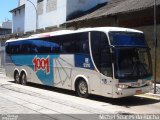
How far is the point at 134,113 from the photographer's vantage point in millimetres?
12227

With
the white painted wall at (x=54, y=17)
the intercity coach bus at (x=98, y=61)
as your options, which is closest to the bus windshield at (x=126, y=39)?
the intercity coach bus at (x=98, y=61)

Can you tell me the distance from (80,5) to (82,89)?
21285 millimetres

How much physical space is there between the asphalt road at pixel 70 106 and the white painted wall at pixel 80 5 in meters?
20.0

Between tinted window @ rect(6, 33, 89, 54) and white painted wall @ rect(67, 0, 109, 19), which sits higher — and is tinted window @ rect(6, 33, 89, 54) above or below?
below

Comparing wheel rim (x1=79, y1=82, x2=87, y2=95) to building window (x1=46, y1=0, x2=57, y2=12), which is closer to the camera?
wheel rim (x1=79, y1=82, x2=87, y2=95)

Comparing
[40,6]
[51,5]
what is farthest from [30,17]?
[51,5]

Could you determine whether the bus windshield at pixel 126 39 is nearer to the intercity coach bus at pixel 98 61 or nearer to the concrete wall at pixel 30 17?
the intercity coach bus at pixel 98 61

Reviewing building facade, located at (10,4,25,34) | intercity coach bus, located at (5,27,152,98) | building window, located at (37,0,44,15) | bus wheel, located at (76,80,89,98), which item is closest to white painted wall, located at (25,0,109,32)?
building window, located at (37,0,44,15)

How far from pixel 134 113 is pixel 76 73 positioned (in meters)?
5.15

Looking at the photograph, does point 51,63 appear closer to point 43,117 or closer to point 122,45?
point 122,45

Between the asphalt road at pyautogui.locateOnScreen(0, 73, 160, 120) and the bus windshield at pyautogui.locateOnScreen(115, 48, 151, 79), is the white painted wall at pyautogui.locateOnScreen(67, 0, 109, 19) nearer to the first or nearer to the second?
the asphalt road at pyautogui.locateOnScreen(0, 73, 160, 120)

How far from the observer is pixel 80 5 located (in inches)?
1444

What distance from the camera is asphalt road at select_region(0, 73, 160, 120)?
463 inches

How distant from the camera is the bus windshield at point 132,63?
1432 centimetres
